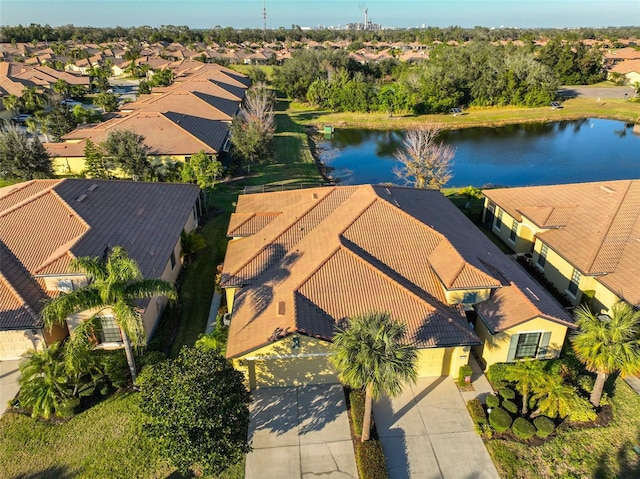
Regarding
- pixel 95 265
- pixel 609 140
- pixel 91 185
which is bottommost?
pixel 609 140

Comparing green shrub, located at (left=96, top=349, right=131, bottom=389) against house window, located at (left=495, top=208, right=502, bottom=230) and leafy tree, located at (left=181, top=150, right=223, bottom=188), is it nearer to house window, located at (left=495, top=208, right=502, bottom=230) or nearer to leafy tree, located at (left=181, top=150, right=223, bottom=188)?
leafy tree, located at (left=181, top=150, right=223, bottom=188)

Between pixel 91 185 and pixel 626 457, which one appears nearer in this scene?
pixel 626 457

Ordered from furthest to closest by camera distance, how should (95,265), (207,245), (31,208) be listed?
(207,245)
(31,208)
(95,265)

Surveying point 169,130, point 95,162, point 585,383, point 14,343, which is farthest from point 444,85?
point 14,343

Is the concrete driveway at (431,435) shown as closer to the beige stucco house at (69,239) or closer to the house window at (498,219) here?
the beige stucco house at (69,239)

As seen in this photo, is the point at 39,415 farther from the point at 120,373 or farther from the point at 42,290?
the point at 42,290

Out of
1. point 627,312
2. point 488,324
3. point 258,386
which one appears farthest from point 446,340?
point 258,386

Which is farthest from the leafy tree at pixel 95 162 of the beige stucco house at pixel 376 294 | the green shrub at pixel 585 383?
the green shrub at pixel 585 383
